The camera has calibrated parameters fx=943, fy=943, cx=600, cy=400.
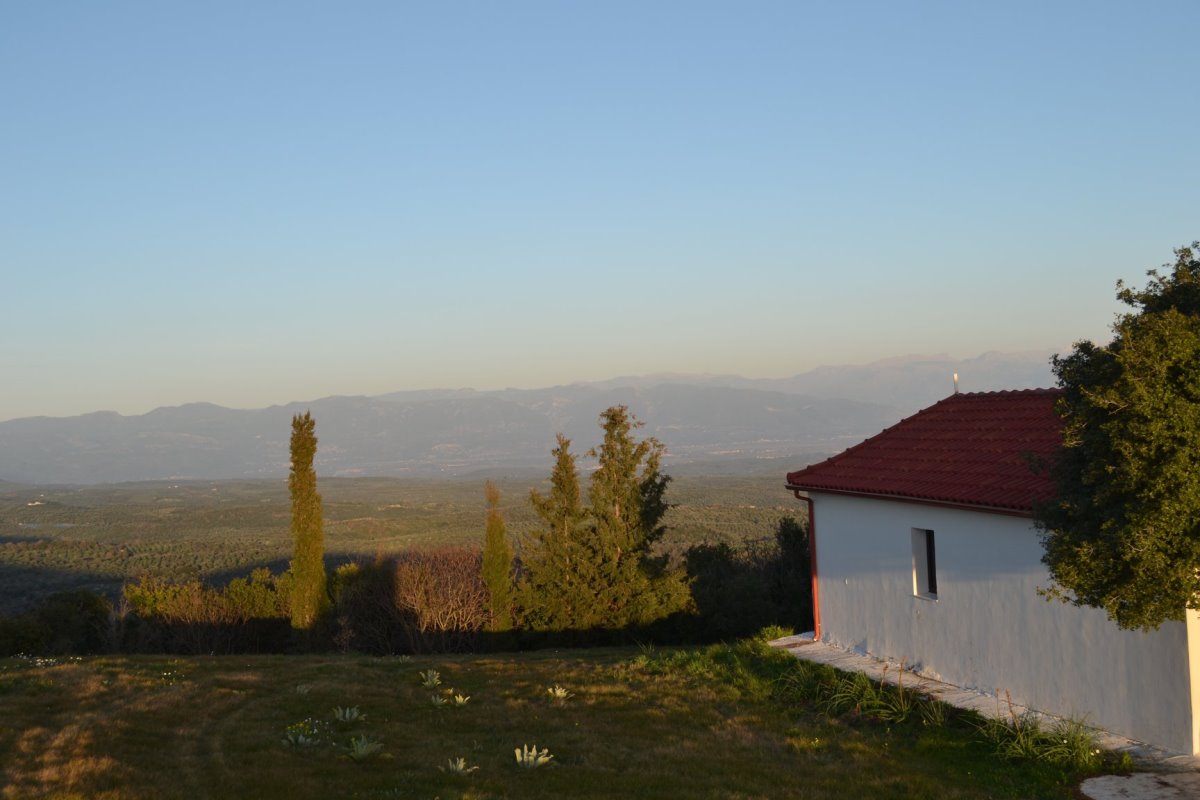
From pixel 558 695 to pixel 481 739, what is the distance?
2.77 meters

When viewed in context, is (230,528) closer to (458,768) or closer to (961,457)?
(961,457)

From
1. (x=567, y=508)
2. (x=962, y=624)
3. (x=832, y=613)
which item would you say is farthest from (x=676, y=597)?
(x=962, y=624)

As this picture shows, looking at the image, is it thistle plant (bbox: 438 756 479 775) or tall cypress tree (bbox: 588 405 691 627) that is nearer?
thistle plant (bbox: 438 756 479 775)

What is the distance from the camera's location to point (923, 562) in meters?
15.0

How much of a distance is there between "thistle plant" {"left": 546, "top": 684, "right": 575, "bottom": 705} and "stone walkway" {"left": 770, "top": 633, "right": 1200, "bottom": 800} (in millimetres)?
4416

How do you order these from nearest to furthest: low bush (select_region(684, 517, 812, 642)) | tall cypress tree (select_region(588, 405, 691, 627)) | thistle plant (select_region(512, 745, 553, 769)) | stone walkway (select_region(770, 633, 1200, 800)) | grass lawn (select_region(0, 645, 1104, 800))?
stone walkway (select_region(770, 633, 1200, 800)), grass lawn (select_region(0, 645, 1104, 800)), thistle plant (select_region(512, 745, 553, 769)), tall cypress tree (select_region(588, 405, 691, 627)), low bush (select_region(684, 517, 812, 642))

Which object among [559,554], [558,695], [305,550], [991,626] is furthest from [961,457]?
[305,550]

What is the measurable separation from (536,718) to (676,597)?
1473 cm

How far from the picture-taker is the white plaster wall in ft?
34.9

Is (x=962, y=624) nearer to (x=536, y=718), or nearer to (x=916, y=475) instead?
(x=916, y=475)

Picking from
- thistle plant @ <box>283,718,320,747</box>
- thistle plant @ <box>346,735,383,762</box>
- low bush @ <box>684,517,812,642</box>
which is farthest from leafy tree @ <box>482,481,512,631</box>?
thistle plant @ <box>346,735,383,762</box>

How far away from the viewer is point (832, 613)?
17234 mm

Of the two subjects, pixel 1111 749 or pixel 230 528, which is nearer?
pixel 1111 749

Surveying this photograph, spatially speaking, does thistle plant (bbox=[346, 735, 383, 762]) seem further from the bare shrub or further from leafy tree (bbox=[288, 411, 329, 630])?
leafy tree (bbox=[288, 411, 329, 630])
